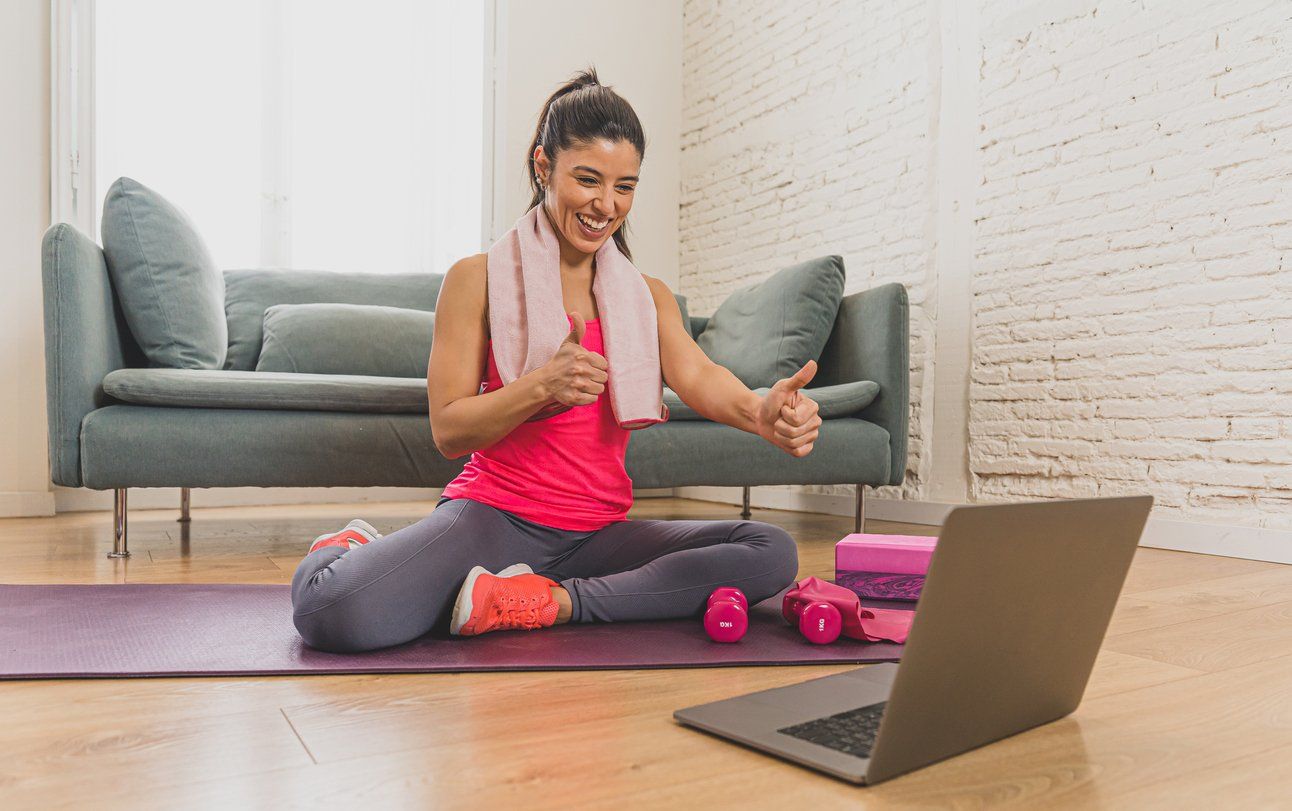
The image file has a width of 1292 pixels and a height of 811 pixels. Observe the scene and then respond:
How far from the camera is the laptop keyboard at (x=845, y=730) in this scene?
0.84m

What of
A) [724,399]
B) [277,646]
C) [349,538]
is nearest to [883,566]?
[724,399]

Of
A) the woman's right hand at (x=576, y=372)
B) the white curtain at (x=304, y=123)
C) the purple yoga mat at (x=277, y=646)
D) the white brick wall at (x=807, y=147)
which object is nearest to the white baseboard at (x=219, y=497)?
the white curtain at (x=304, y=123)

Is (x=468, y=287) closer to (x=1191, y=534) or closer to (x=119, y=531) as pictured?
(x=119, y=531)

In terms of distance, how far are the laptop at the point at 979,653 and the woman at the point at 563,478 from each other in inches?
17.9

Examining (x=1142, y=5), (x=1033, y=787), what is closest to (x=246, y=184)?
(x=1142, y=5)

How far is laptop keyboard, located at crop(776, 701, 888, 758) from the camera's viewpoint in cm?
84

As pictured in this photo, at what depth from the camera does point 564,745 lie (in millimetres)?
875

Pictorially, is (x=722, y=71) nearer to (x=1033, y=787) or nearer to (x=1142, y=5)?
(x=1142, y=5)

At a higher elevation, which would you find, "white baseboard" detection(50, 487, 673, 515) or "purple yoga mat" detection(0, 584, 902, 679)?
"purple yoga mat" detection(0, 584, 902, 679)

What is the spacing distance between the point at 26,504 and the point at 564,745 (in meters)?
3.14

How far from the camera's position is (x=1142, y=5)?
267cm

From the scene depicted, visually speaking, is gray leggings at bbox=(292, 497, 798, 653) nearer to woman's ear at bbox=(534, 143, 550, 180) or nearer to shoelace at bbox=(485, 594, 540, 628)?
shoelace at bbox=(485, 594, 540, 628)

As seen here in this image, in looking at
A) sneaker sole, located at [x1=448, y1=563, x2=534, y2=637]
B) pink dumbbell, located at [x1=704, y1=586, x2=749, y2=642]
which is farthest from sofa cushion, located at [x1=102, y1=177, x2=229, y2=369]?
A: pink dumbbell, located at [x1=704, y1=586, x2=749, y2=642]

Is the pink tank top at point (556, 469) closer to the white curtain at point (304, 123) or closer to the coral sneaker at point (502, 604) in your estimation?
the coral sneaker at point (502, 604)
